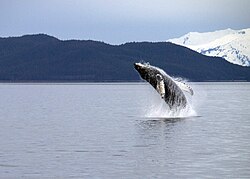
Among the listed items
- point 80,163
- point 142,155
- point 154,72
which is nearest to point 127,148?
point 142,155

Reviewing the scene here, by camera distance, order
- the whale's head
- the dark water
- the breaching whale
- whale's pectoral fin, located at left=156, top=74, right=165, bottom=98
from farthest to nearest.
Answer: the whale's head
the breaching whale
whale's pectoral fin, located at left=156, top=74, right=165, bottom=98
the dark water

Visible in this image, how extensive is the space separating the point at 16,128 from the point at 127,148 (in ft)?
42.2

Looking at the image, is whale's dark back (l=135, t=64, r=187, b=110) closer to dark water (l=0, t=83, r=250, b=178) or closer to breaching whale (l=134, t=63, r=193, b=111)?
breaching whale (l=134, t=63, r=193, b=111)

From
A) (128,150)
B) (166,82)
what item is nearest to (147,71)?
(166,82)

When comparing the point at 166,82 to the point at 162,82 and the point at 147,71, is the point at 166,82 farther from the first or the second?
the point at 147,71

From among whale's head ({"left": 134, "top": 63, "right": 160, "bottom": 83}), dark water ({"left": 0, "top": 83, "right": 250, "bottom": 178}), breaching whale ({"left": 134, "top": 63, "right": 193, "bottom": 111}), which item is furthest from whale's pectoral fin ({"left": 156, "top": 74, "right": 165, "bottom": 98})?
dark water ({"left": 0, "top": 83, "right": 250, "bottom": 178})

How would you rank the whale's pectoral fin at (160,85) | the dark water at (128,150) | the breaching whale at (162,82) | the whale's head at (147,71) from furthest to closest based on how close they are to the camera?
the whale's head at (147,71)
the breaching whale at (162,82)
the whale's pectoral fin at (160,85)
the dark water at (128,150)

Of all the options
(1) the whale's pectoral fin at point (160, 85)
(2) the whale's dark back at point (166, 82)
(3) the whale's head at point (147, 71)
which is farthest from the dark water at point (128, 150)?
(3) the whale's head at point (147, 71)

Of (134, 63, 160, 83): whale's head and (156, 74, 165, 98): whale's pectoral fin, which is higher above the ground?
(134, 63, 160, 83): whale's head

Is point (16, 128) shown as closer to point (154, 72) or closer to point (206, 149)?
point (154, 72)

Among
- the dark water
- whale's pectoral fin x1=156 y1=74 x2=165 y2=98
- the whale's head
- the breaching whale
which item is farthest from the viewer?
the whale's head

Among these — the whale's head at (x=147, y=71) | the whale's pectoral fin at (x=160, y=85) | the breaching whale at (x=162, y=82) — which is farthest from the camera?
the whale's head at (x=147, y=71)

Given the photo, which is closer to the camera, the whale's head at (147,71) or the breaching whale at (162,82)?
the breaching whale at (162,82)

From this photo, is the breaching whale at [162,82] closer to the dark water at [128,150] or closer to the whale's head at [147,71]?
the whale's head at [147,71]
